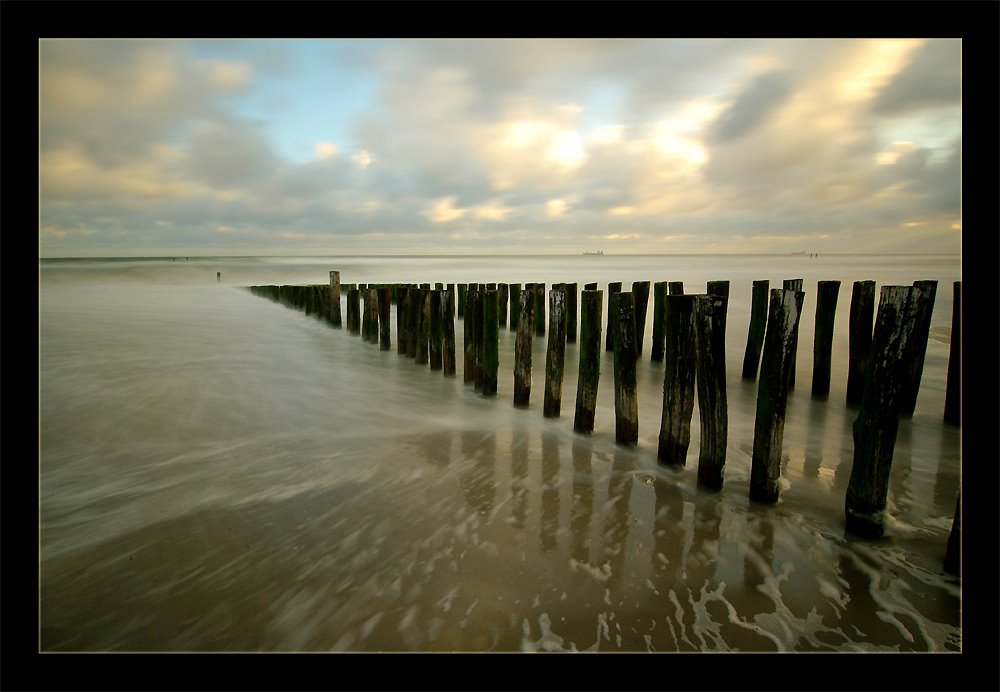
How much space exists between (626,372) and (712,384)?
86 cm

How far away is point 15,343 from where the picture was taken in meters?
1.55

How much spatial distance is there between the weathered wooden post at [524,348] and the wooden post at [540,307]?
2.46 m

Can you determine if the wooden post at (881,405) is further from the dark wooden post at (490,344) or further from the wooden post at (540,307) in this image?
the wooden post at (540,307)

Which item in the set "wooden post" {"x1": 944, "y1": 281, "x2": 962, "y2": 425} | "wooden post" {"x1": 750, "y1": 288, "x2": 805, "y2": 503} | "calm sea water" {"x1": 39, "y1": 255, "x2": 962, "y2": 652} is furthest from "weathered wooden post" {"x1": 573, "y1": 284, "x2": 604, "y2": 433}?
"wooden post" {"x1": 944, "y1": 281, "x2": 962, "y2": 425}

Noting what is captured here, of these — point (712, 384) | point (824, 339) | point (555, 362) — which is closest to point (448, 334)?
point (555, 362)

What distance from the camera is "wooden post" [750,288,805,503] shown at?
2869 mm

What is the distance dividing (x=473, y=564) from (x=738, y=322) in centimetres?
1111

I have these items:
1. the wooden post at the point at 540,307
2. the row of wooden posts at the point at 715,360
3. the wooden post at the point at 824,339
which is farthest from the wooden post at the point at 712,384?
the wooden post at the point at 540,307

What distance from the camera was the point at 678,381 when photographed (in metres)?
3.32

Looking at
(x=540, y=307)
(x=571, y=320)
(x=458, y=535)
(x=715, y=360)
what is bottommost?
(x=458, y=535)

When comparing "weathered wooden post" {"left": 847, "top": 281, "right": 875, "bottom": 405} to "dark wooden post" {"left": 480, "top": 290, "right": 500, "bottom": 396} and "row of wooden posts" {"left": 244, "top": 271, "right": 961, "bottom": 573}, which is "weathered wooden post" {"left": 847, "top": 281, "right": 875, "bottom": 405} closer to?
"row of wooden posts" {"left": 244, "top": 271, "right": 961, "bottom": 573}

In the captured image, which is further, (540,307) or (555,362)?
(540,307)

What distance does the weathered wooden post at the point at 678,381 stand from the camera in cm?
321

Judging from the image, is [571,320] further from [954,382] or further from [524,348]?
[954,382]
